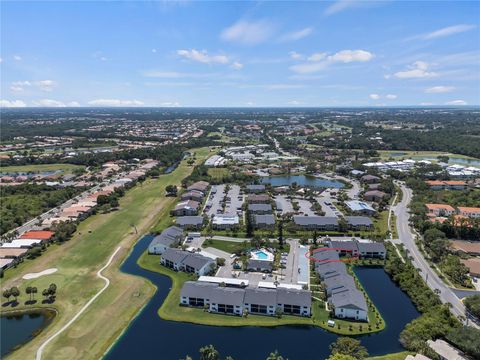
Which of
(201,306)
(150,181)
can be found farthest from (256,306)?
(150,181)

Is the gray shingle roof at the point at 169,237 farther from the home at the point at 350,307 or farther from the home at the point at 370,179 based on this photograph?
the home at the point at 370,179

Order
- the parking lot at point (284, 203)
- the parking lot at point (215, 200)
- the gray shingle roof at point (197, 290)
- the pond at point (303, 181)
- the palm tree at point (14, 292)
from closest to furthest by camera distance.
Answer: the gray shingle roof at point (197, 290) < the palm tree at point (14, 292) < the parking lot at point (215, 200) < the parking lot at point (284, 203) < the pond at point (303, 181)

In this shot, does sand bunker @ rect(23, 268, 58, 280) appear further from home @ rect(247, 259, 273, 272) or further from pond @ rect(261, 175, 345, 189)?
pond @ rect(261, 175, 345, 189)

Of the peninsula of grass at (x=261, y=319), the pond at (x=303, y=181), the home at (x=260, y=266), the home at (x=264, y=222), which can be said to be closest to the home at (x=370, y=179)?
the pond at (x=303, y=181)

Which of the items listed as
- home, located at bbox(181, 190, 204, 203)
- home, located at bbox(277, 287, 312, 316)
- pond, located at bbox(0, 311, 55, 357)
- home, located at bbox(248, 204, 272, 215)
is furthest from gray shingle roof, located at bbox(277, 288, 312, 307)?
home, located at bbox(181, 190, 204, 203)

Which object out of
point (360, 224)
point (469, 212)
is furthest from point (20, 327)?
point (469, 212)
